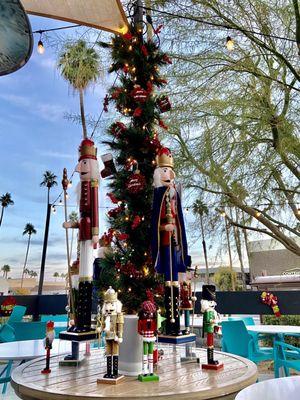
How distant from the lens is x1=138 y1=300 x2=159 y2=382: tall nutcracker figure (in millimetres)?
1911

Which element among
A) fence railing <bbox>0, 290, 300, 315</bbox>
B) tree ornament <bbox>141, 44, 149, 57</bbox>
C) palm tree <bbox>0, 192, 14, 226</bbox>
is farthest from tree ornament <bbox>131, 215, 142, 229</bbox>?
palm tree <bbox>0, 192, 14, 226</bbox>

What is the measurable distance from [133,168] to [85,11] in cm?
155

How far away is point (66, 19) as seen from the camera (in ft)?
10.9

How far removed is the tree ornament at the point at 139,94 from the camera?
2596 mm

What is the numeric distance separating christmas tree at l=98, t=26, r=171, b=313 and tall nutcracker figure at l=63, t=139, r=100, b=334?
0.43 feet

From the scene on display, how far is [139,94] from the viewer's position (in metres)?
2.59

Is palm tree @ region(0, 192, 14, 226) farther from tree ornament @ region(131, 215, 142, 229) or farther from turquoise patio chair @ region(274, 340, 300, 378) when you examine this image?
tree ornament @ region(131, 215, 142, 229)

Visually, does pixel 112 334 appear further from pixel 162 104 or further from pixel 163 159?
pixel 162 104

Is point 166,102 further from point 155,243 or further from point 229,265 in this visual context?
point 229,265

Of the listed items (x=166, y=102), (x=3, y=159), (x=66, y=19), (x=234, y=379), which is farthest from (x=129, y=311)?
(x=3, y=159)

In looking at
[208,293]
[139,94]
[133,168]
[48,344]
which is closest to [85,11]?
[139,94]

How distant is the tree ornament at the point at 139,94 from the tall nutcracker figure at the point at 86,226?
451mm

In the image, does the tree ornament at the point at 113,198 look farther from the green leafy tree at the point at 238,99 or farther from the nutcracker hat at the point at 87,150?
the green leafy tree at the point at 238,99

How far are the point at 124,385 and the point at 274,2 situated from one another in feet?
15.7
